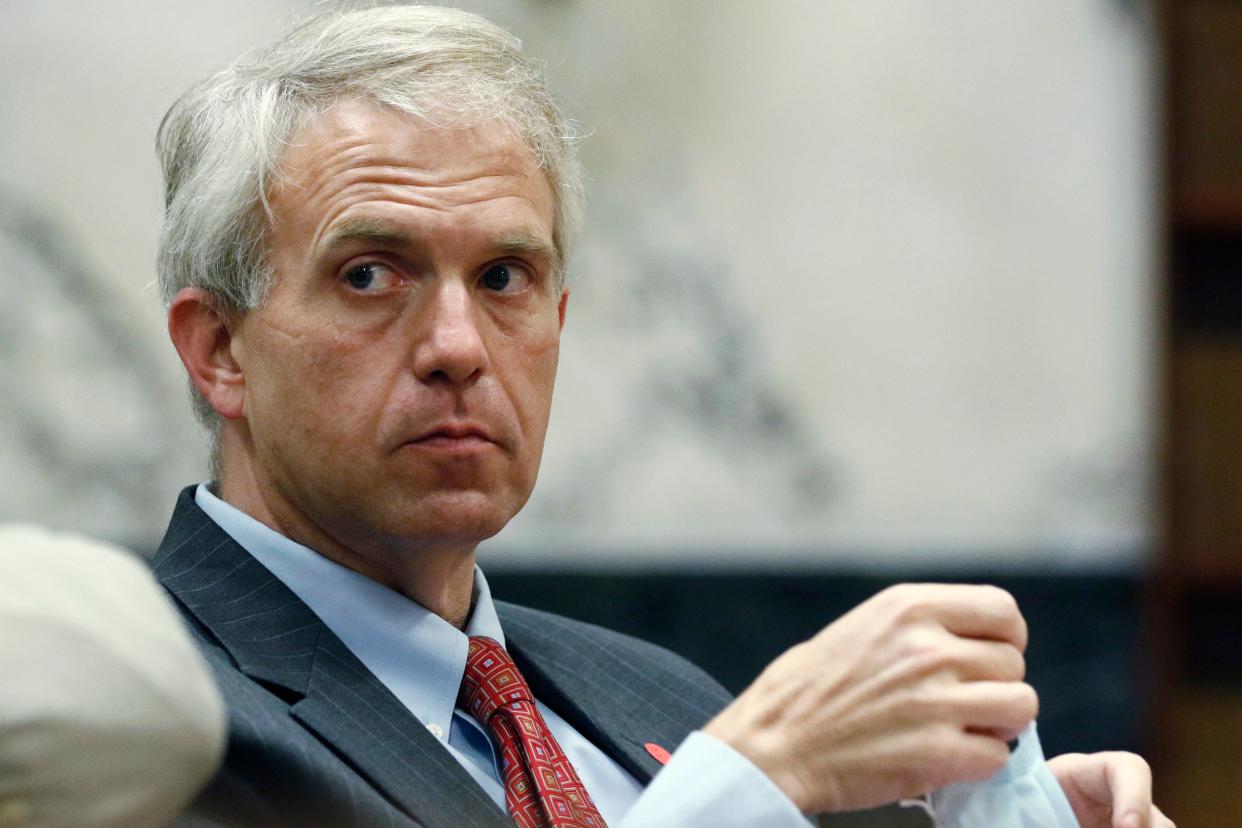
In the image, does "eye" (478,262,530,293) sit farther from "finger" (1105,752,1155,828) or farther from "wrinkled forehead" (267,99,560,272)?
"finger" (1105,752,1155,828)

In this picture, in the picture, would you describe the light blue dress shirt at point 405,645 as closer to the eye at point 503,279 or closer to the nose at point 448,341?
the nose at point 448,341

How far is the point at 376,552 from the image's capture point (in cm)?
190

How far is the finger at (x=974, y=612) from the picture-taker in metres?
1.45

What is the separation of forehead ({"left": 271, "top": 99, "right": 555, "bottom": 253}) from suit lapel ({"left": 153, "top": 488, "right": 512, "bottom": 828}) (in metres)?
0.38

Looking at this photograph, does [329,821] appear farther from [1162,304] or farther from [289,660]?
[1162,304]

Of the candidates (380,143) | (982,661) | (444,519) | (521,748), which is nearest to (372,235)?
(380,143)

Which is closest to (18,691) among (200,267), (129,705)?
(129,705)

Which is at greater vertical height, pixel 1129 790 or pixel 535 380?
pixel 535 380

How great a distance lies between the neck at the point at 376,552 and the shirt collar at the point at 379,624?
3 cm

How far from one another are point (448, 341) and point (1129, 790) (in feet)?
2.76

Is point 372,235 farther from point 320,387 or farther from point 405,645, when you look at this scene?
point 405,645

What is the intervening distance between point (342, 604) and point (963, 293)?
9.03ft

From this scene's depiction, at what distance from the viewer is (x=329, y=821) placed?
4.92 ft

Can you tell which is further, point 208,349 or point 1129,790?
point 208,349
